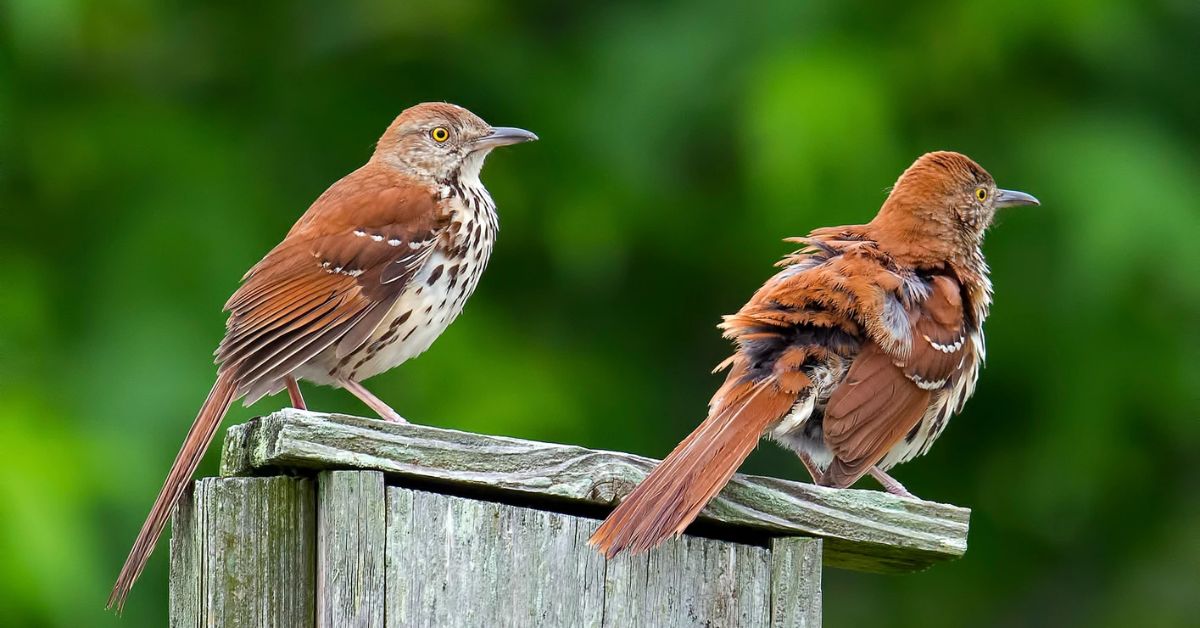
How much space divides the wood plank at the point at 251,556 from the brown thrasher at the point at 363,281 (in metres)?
0.57

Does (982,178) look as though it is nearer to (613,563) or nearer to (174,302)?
(613,563)

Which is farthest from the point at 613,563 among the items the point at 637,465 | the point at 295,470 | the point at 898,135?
the point at 898,135

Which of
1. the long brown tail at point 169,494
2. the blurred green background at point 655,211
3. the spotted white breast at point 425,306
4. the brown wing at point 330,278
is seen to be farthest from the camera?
the blurred green background at point 655,211

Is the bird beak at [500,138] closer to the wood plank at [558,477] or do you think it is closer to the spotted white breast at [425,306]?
the spotted white breast at [425,306]

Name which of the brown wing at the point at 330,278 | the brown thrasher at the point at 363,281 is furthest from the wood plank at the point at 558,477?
the brown wing at the point at 330,278

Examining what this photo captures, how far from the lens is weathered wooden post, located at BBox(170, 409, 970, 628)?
125 inches

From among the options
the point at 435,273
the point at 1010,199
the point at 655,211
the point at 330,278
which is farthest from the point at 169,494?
the point at 655,211

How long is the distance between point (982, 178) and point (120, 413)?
3.85m

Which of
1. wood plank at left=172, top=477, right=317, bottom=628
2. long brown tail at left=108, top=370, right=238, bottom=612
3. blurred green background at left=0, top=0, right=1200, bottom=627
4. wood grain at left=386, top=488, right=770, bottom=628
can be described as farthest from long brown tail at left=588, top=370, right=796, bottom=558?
blurred green background at left=0, top=0, right=1200, bottom=627

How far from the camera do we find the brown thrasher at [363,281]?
13.8 feet

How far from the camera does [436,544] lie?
3.23m

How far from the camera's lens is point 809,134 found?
295 inches

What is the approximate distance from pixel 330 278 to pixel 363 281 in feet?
0.32

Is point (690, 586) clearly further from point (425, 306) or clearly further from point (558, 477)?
point (425, 306)
